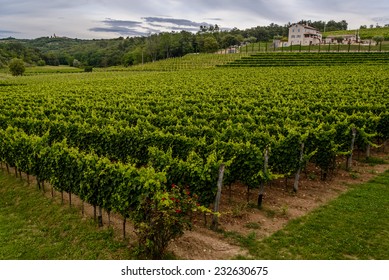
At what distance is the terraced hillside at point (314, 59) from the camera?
240ft

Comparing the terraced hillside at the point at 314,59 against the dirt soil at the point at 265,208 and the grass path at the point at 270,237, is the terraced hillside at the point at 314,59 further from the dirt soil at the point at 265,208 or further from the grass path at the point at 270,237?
the grass path at the point at 270,237

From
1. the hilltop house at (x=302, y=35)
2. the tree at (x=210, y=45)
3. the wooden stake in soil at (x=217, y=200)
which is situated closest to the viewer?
the wooden stake in soil at (x=217, y=200)

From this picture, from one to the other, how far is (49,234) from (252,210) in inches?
263

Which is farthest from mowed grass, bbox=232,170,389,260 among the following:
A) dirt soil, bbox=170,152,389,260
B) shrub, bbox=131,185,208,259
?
shrub, bbox=131,185,208,259

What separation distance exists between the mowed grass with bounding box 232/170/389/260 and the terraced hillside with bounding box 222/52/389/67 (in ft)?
215

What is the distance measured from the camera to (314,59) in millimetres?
79562

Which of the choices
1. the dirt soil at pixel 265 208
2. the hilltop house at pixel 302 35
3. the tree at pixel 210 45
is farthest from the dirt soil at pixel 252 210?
the tree at pixel 210 45

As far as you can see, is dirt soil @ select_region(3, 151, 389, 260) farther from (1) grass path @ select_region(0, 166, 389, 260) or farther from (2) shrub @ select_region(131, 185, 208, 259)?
(2) shrub @ select_region(131, 185, 208, 259)

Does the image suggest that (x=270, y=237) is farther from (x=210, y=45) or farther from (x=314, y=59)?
(x=210, y=45)

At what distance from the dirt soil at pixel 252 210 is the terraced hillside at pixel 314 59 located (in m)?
63.2

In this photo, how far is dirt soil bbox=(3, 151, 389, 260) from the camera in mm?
9641

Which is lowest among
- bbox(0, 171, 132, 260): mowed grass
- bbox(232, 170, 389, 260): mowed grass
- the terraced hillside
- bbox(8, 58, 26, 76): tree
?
bbox(0, 171, 132, 260): mowed grass

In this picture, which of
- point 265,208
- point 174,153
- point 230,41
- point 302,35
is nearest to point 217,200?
point 265,208

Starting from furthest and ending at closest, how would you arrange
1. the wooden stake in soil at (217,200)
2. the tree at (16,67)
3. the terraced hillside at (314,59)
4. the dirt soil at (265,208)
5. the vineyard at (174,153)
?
the tree at (16,67) → the terraced hillside at (314,59) → the wooden stake in soil at (217,200) → the vineyard at (174,153) → the dirt soil at (265,208)
